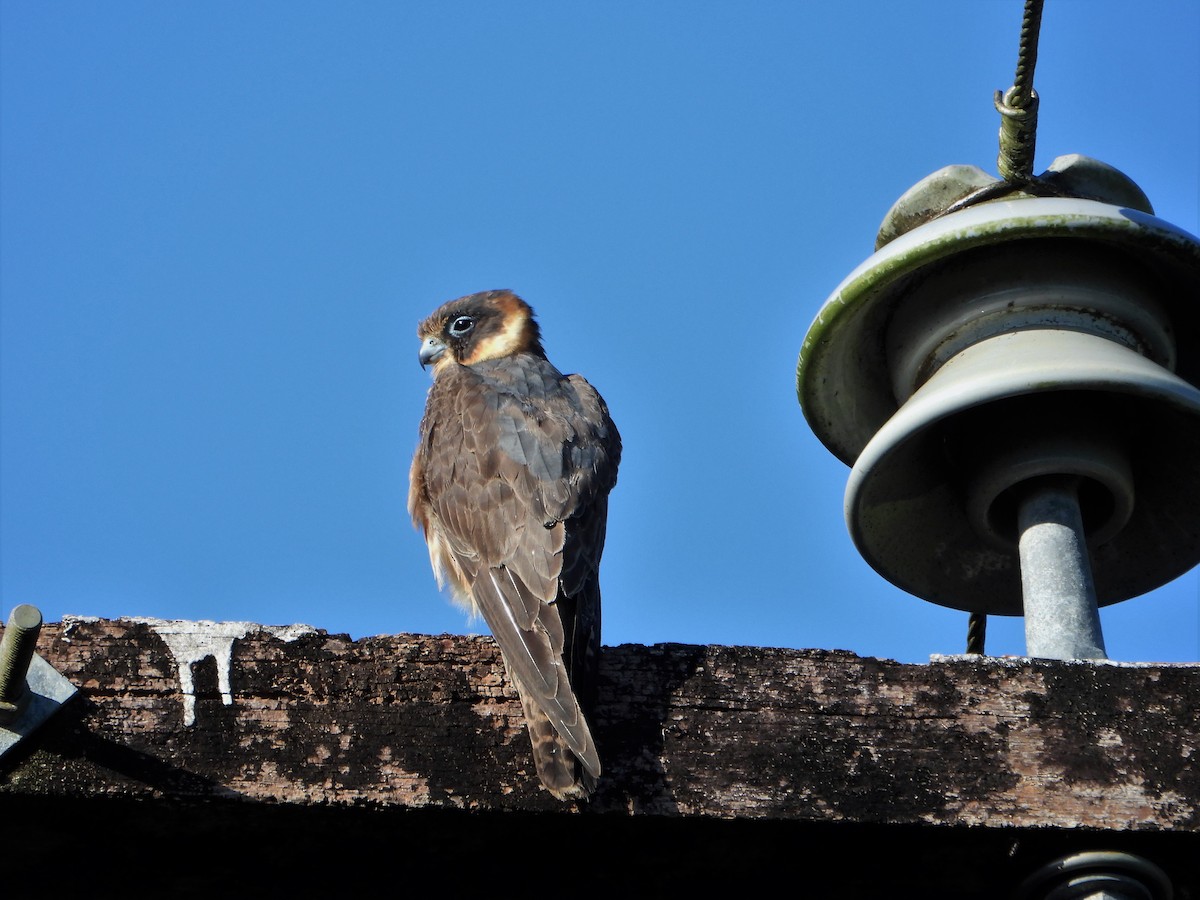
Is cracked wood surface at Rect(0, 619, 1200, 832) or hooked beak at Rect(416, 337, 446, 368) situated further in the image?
hooked beak at Rect(416, 337, 446, 368)

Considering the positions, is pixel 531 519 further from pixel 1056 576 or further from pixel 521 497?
pixel 1056 576

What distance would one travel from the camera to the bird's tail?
2145mm

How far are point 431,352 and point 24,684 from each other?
15.2 feet

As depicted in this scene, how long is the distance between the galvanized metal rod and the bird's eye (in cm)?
417

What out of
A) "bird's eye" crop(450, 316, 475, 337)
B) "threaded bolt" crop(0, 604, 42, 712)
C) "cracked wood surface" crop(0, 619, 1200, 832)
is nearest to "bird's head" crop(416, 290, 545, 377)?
"bird's eye" crop(450, 316, 475, 337)

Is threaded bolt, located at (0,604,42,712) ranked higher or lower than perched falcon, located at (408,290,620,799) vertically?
lower

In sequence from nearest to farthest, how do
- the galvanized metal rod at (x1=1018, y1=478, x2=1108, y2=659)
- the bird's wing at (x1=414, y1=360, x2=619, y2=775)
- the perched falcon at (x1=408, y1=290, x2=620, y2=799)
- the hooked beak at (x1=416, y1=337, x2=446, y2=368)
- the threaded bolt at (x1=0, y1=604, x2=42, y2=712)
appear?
the threaded bolt at (x1=0, y1=604, x2=42, y2=712) < the perched falcon at (x1=408, y1=290, x2=620, y2=799) < the galvanized metal rod at (x1=1018, y1=478, x2=1108, y2=659) < the bird's wing at (x1=414, y1=360, x2=619, y2=775) < the hooked beak at (x1=416, y1=337, x2=446, y2=368)

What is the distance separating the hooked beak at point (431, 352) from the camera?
6738mm

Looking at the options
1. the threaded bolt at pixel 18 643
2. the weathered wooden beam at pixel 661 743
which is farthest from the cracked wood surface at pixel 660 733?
the threaded bolt at pixel 18 643

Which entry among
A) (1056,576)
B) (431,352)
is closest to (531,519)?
(1056,576)

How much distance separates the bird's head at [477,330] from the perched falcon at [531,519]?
4.39 feet

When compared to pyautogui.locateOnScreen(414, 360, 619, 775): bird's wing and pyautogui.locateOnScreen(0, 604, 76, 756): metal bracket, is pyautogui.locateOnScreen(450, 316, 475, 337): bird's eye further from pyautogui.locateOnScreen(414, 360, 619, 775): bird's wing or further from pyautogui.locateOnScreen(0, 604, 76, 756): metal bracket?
pyautogui.locateOnScreen(0, 604, 76, 756): metal bracket

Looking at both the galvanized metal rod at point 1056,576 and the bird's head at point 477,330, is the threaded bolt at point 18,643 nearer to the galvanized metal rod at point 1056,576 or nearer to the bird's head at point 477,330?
the galvanized metal rod at point 1056,576

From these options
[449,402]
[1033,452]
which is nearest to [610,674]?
[1033,452]
